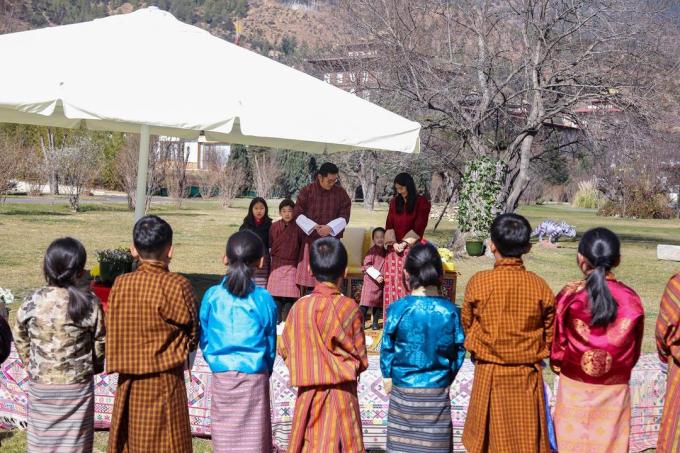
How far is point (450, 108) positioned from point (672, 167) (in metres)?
32.6

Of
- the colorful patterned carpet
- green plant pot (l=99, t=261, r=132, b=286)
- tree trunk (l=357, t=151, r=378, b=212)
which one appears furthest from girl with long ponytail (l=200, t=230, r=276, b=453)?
tree trunk (l=357, t=151, r=378, b=212)

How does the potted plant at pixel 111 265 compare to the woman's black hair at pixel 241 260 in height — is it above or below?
below

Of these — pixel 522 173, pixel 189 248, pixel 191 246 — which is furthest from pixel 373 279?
pixel 522 173

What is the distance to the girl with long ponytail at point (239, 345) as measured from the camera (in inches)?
139

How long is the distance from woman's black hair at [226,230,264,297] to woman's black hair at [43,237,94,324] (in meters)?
0.65

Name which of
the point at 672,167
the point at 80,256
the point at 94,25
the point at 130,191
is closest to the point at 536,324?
the point at 80,256

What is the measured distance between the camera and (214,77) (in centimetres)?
540

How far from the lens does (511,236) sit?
3.63 meters

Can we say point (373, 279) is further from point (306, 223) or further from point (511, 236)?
point (511, 236)

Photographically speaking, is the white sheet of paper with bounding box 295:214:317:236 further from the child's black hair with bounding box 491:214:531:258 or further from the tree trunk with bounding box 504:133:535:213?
the tree trunk with bounding box 504:133:535:213

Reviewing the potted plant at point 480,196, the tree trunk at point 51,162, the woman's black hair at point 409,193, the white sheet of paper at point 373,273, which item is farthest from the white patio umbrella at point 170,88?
the tree trunk at point 51,162

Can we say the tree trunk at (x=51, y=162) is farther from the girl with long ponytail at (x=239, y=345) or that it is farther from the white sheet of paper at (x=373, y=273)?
the girl with long ponytail at (x=239, y=345)

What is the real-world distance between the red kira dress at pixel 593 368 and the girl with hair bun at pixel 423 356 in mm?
520

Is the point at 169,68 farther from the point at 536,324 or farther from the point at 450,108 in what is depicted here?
the point at 450,108
